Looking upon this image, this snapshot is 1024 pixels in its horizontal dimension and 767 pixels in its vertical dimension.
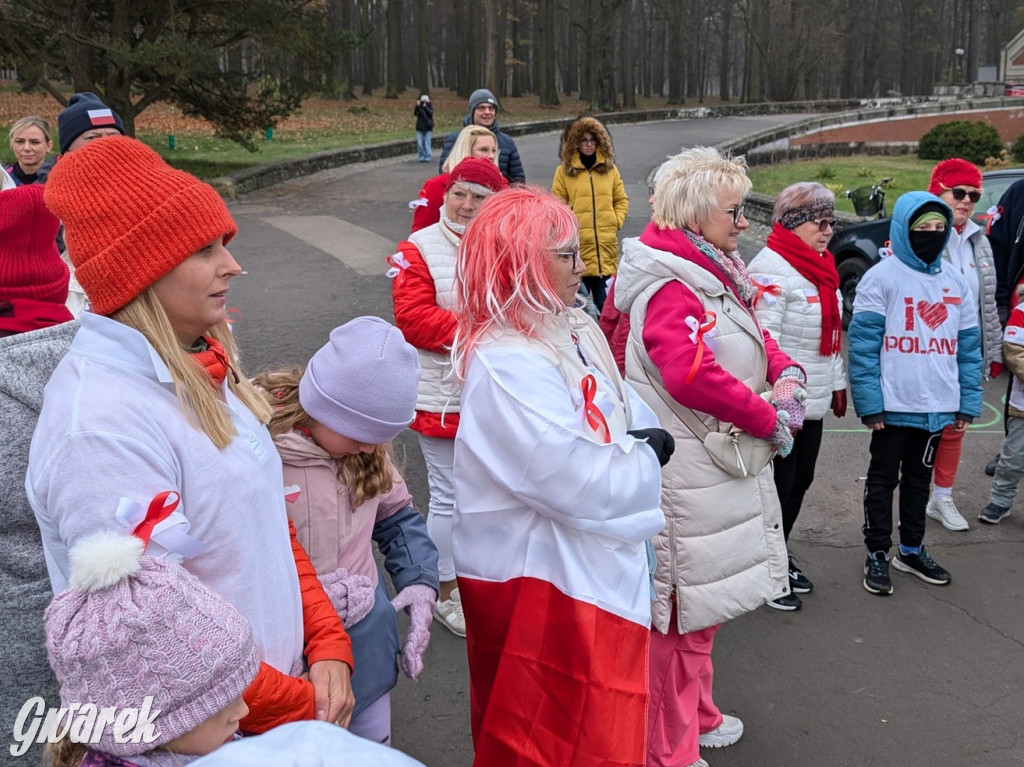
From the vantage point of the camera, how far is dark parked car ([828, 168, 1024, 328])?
9.73m

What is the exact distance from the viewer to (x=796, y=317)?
14.8ft

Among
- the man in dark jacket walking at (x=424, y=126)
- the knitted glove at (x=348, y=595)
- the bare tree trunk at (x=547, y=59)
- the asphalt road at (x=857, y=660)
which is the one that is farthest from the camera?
the bare tree trunk at (x=547, y=59)

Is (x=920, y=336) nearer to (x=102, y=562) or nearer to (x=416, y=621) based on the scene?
(x=416, y=621)

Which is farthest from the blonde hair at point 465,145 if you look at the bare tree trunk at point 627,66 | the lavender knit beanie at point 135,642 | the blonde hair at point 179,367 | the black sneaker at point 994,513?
the bare tree trunk at point 627,66

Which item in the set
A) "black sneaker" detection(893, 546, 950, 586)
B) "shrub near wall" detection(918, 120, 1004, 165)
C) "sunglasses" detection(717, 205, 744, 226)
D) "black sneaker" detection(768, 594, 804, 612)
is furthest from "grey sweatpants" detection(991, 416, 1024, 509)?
"shrub near wall" detection(918, 120, 1004, 165)

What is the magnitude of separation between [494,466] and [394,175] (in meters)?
18.6

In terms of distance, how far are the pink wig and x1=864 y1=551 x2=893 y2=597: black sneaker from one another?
2.96 meters

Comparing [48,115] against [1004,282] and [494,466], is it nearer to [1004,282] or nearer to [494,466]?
[1004,282]

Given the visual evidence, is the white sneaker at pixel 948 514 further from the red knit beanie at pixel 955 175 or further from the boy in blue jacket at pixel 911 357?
the red knit beanie at pixel 955 175

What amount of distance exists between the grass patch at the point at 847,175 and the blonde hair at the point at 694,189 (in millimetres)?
13090

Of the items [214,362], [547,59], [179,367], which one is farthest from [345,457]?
[547,59]

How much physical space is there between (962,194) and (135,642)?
515cm

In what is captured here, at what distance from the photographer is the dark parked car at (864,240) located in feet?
31.9

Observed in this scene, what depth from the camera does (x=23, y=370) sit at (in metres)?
2.11
